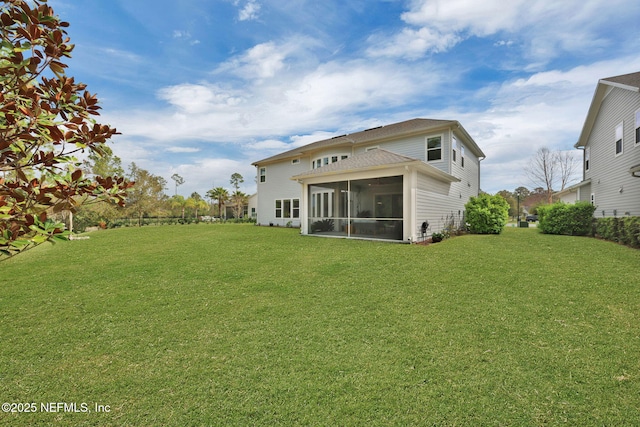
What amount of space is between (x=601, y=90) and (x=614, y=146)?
3.21 metres

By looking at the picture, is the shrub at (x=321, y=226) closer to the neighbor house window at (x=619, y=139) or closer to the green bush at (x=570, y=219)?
the green bush at (x=570, y=219)

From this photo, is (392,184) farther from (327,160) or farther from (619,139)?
(619,139)

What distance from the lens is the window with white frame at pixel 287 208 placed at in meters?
21.1

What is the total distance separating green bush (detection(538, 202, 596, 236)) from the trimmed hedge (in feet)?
3.22

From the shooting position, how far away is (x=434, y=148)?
49.5 ft

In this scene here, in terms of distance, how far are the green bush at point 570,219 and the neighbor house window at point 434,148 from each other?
6.61 m

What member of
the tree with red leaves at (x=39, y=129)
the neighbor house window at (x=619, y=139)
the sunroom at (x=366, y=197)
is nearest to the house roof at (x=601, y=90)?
the neighbor house window at (x=619, y=139)

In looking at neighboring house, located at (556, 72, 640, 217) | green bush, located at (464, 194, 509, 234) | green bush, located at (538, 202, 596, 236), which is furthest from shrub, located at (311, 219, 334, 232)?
neighboring house, located at (556, 72, 640, 217)

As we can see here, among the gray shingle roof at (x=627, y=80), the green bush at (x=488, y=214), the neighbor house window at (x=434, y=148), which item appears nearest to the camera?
the gray shingle roof at (x=627, y=80)

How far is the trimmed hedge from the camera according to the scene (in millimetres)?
9078

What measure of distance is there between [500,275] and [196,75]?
10.5 metres

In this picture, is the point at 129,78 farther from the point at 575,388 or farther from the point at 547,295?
the point at 547,295

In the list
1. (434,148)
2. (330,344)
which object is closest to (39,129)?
(330,344)

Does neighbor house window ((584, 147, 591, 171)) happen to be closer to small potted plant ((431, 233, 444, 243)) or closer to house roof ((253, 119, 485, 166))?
house roof ((253, 119, 485, 166))
